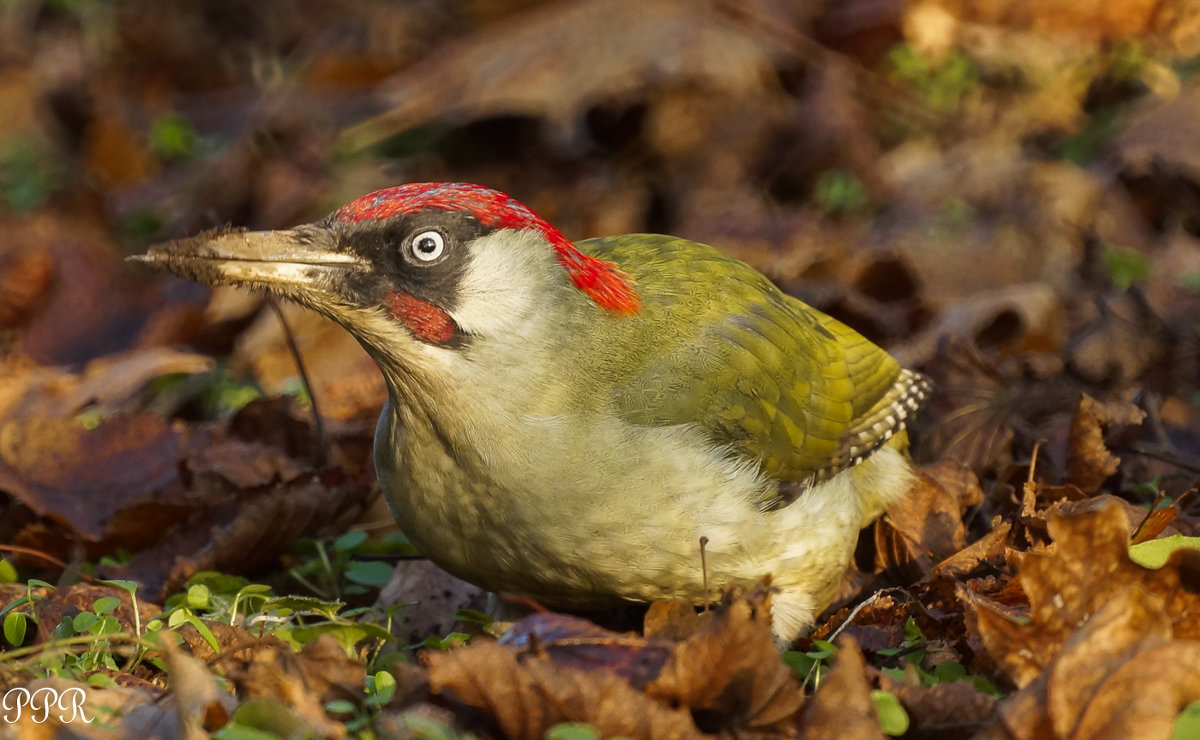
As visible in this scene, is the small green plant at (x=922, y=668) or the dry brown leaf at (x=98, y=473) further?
the dry brown leaf at (x=98, y=473)

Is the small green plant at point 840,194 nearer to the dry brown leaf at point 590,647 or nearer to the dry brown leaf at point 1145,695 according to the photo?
the dry brown leaf at point 590,647

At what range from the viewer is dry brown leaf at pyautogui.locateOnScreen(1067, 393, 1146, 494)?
12.2ft

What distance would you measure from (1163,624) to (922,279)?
3.50 meters

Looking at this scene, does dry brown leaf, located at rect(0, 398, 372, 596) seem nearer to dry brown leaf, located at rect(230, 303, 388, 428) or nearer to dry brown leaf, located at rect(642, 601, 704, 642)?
dry brown leaf, located at rect(230, 303, 388, 428)

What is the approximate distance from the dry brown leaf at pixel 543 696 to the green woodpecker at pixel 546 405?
767 millimetres

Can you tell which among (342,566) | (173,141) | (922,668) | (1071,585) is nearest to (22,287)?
(173,141)

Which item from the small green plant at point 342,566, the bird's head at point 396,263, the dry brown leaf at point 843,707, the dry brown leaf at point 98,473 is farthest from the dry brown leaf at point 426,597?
the dry brown leaf at point 843,707

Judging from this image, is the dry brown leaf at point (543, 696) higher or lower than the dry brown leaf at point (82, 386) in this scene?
higher

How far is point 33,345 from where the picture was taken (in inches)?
234

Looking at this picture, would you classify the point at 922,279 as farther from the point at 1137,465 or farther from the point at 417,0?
the point at 417,0

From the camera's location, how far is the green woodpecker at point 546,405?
3.07 metres

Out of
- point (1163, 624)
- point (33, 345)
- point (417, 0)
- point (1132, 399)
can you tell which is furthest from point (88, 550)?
point (417, 0)

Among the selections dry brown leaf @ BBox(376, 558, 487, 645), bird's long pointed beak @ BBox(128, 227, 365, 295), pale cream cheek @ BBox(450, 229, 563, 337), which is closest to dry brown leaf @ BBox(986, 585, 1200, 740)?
pale cream cheek @ BBox(450, 229, 563, 337)

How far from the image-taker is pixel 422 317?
3088 millimetres
